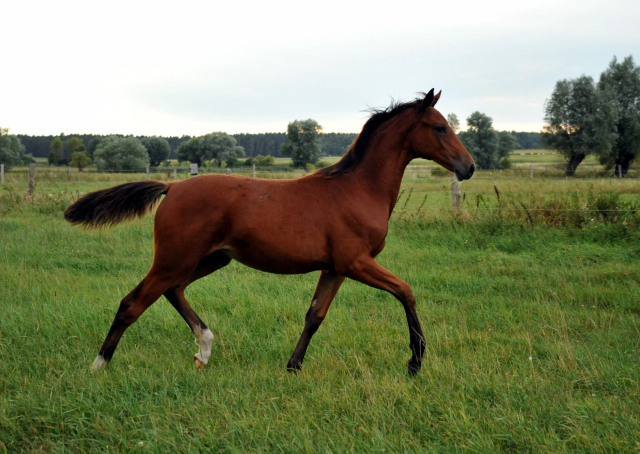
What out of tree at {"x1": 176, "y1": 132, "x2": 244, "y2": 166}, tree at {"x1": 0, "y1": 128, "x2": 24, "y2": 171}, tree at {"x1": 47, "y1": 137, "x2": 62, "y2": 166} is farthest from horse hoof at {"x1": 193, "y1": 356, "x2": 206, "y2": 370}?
tree at {"x1": 47, "y1": 137, "x2": 62, "y2": 166}

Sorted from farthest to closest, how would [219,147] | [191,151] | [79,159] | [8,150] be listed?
[191,151], [219,147], [79,159], [8,150]

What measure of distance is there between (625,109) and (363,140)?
45462 mm

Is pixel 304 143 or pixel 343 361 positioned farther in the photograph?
pixel 304 143

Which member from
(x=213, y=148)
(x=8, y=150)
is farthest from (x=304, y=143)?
(x=8, y=150)

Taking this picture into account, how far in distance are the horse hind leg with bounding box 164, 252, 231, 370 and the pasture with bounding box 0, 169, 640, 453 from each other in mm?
163

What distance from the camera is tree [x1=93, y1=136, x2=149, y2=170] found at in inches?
2345

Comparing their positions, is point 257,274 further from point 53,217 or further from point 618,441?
point 53,217

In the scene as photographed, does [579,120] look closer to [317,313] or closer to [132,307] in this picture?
[317,313]

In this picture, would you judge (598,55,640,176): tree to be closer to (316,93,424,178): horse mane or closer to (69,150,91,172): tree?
(316,93,424,178): horse mane

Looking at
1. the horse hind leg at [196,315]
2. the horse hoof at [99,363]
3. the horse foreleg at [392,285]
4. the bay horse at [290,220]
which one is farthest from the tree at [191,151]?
the horse foreleg at [392,285]

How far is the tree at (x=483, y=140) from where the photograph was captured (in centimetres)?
5203

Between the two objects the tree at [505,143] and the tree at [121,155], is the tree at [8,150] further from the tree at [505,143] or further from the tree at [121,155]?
the tree at [505,143]

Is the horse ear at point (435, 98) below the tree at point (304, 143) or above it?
below

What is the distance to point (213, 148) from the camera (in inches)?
2803
